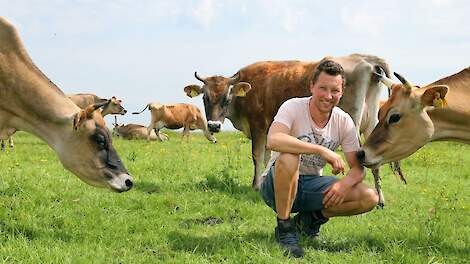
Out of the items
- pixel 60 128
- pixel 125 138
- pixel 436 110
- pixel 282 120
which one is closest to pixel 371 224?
pixel 436 110

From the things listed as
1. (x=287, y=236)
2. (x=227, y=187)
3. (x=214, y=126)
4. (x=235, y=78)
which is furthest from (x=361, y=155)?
(x=235, y=78)

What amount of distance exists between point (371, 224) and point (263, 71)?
4516mm

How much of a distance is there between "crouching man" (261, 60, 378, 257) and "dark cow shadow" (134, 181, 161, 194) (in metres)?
3.25

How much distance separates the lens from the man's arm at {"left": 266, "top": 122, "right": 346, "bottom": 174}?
15.8 feet

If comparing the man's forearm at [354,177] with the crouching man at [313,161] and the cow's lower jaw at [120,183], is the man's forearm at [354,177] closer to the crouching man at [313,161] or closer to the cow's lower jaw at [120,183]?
the crouching man at [313,161]

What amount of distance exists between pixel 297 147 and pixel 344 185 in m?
0.63

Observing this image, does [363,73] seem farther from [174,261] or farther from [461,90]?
[174,261]

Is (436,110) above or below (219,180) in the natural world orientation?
above

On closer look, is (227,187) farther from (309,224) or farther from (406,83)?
(406,83)

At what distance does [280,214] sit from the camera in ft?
17.3

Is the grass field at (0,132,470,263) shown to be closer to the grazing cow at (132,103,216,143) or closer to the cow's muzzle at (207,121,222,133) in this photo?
the cow's muzzle at (207,121,222,133)

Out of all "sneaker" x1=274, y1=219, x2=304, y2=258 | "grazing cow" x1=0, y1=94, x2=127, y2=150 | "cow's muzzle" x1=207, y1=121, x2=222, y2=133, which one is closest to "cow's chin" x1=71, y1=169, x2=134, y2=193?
"sneaker" x1=274, y1=219, x2=304, y2=258

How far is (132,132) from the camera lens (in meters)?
30.0

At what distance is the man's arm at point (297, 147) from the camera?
483cm
